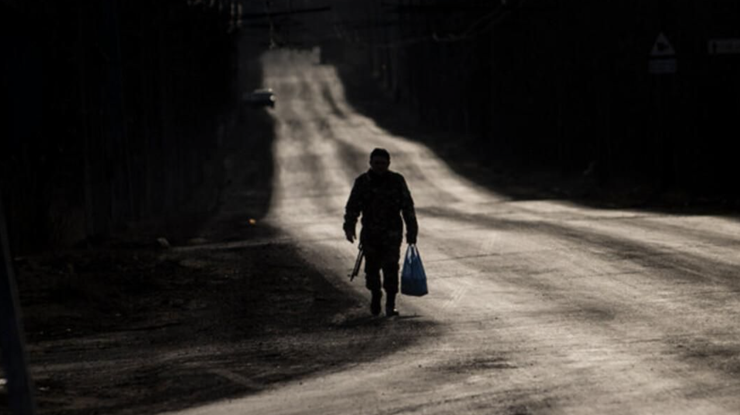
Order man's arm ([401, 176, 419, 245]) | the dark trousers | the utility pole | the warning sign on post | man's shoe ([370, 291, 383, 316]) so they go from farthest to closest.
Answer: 1. the warning sign on post
2. man's shoe ([370, 291, 383, 316])
3. the dark trousers
4. man's arm ([401, 176, 419, 245])
5. the utility pole

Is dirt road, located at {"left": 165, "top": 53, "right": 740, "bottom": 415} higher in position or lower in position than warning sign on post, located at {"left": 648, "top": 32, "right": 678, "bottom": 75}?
lower

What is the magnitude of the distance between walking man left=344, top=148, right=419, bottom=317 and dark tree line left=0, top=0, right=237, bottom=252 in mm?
3508

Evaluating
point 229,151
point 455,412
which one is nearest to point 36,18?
point 455,412

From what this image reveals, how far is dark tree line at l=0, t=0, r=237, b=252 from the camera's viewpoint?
7.83 meters

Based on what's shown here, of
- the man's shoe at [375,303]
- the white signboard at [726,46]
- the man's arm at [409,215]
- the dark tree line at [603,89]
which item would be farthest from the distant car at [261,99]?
the man's arm at [409,215]

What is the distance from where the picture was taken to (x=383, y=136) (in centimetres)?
9406

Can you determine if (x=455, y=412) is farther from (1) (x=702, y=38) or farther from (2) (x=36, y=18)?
(1) (x=702, y=38)

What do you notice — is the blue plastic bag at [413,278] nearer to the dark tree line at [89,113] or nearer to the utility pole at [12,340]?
the dark tree line at [89,113]

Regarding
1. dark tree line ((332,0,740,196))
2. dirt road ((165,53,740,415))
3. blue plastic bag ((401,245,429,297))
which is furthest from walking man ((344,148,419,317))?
dark tree line ((332,0,740,196))

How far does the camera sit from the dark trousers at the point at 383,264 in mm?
16594

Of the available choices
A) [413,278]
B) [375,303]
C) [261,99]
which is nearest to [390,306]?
[375,303]

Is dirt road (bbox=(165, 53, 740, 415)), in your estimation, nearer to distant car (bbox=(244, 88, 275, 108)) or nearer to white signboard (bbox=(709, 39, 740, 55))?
white signboard (bbox=(709, 39, 740, 55))

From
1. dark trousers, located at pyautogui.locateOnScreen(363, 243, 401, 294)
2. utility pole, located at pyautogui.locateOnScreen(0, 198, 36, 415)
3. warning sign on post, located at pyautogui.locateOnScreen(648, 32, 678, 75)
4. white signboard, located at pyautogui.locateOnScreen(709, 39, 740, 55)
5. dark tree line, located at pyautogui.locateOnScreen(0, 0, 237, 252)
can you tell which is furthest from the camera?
warning sign on post, located at pyautogui.locateOnScreen(648, 32, 678, 75)

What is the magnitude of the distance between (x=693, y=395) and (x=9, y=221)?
19.8 metres
